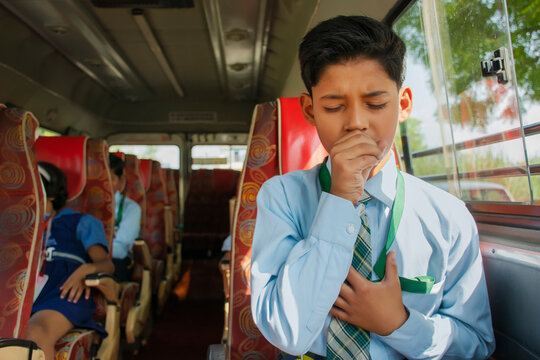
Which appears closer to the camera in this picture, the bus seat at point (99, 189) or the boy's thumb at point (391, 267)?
the boy's thumb at point (391, 267)

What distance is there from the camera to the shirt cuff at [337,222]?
0.76 meters

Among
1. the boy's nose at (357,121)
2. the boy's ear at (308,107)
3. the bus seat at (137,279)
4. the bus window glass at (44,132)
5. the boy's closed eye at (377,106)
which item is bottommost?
the bus seat at (137,279)

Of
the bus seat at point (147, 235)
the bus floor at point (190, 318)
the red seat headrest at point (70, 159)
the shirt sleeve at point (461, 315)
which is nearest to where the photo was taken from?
the shirt sleeve at point (461, 315)

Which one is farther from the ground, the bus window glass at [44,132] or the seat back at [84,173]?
the bus window glass at [44,132]

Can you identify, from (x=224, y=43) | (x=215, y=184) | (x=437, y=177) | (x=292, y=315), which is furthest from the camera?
(x=215, y=184)

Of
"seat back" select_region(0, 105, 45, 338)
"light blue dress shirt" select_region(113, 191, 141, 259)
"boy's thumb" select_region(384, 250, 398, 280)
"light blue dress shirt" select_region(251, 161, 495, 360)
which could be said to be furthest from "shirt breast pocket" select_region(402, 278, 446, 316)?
"light blue dress shirt" select_region(113, 191, 141, 259)

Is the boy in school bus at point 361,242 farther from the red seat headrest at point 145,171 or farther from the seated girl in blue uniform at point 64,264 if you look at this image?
the red seat headrest at point 145,171

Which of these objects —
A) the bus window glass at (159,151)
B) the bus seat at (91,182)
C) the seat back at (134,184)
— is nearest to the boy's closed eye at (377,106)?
the bus seat at (91,182)

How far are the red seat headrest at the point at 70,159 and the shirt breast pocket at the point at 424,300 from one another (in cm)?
200

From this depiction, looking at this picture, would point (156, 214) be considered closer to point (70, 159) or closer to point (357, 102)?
point (70, 159)

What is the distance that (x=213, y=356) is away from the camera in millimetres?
1291

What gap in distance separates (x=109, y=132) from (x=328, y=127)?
6.58m

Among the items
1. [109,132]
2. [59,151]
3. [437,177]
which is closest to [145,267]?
[59,151]

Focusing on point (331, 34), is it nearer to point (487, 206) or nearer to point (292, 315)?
point (292, 315)
